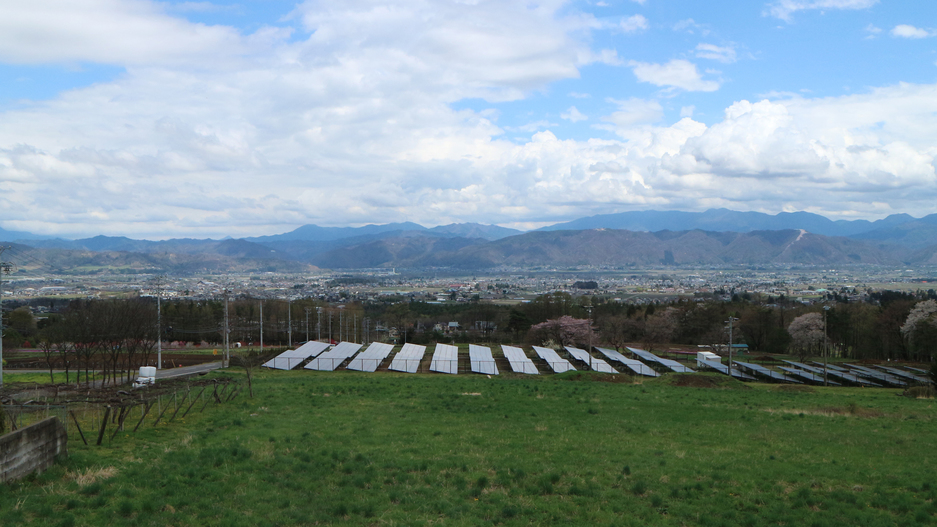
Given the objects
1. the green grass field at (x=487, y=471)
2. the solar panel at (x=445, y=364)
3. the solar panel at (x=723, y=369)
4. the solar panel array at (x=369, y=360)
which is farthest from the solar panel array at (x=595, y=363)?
the green grass field at (x=487, y=471)

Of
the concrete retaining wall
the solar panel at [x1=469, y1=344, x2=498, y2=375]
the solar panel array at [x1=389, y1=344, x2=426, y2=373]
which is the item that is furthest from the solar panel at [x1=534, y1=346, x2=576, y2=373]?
the concrete retaining wall

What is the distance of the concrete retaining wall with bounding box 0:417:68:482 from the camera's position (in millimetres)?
9156

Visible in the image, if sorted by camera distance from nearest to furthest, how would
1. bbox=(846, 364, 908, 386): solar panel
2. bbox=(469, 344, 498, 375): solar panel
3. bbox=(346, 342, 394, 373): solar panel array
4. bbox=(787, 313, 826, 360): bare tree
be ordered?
bbox=(469, 344, 498, 375): solar panel
bbox=(346, 342, 394, 373): solar panel array
bbox=(846, 364, 908, 386): solar panel
bbox=(787, 313, 826, 360): bare tree

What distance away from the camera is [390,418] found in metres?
17.1

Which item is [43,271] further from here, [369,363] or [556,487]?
[556,487]

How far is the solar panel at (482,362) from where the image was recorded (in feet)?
135

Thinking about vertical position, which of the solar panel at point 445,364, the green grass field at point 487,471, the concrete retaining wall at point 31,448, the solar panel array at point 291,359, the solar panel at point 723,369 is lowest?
the solar panel at point 723,369

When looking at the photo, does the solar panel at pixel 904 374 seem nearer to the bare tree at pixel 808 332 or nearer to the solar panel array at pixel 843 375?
the solar panel array at pixel 843 375

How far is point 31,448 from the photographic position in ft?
32.1

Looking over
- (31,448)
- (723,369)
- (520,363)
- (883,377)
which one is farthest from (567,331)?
(31,448)

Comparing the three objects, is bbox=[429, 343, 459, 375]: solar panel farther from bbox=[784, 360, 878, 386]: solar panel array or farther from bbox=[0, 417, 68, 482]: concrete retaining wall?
bbox=[0, 417, 68, 482]: concrete retaining wall

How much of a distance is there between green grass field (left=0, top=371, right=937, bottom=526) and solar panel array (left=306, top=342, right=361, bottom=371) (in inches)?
945

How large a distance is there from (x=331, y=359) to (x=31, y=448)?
35530 millimetres

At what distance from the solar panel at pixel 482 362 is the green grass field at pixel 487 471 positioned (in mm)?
21735
